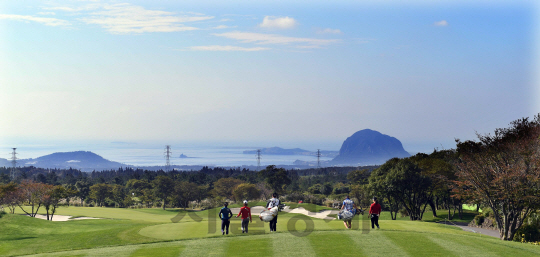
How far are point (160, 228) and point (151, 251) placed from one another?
1370 centimetres

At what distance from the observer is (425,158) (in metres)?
65.6

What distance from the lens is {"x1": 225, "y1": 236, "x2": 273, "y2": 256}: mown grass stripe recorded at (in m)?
17.7

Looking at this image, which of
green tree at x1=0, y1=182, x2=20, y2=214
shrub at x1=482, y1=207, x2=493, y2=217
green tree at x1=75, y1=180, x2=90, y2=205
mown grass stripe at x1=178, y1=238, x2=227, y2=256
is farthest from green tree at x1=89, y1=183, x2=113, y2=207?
mown grass stripe at x1=178, y1=238, x2=227, y2=256

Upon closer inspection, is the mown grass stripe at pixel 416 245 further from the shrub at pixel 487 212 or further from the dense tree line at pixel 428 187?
the shrub at pixel 487 212

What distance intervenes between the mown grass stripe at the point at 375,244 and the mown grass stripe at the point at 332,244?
0.34 metres

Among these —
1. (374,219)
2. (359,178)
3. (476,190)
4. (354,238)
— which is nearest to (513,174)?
(476,190)

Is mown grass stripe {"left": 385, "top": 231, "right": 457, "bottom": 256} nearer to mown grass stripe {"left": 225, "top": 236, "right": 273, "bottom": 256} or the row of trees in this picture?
mown grass stripe {"left": 225, "top": 236, "right": 273, "bottom": 256}

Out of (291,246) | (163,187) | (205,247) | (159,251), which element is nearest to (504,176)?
(291,246)

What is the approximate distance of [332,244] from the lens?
1906cm

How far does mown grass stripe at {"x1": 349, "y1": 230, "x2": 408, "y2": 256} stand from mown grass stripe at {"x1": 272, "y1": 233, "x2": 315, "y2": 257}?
227 cm

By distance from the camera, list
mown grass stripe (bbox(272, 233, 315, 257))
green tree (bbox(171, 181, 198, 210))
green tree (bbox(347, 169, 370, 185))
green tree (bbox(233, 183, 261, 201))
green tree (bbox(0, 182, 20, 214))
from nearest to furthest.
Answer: mown grass stripe (bbox(272, 233, 315, 257)) → green tree (bbox(0, 182, 20, 214)) → green tree (bbox(171, 181, 198, 210)) → green tree (bbox(233, 183, 261, 201)) → green tree (bbox(347, 169, 370, 185))

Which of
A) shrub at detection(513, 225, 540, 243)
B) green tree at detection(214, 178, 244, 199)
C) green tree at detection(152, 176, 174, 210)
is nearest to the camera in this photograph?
shrub at detection(513, 225, 540, 243)

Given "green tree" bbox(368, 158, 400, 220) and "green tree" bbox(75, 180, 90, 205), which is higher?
"green tree" bbox(368, 158, 400, 220)

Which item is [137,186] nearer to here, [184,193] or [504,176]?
[184,193]
